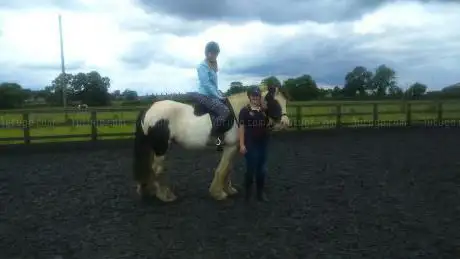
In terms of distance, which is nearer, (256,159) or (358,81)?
(256,159)

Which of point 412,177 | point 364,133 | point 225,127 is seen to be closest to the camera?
point 225,127

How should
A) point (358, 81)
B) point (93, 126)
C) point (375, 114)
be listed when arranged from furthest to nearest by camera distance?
1. point (358, 81)
2. point (375, 114)
3. point (93, 126)

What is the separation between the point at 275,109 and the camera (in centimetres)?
679

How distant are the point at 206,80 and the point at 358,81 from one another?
40.3 metres

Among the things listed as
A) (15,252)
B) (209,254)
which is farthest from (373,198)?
(15,252)

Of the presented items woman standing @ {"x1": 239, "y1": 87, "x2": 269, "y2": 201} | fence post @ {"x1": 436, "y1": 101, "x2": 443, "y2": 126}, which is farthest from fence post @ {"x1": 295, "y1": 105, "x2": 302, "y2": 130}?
woman standing @ {"x1": 239, "y1": 87, "x2": 269, "y2": 201}

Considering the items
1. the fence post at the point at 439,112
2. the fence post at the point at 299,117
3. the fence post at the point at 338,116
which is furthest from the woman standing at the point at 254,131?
the fence post at the point at 439,112

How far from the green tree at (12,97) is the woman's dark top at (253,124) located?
18.1 metres

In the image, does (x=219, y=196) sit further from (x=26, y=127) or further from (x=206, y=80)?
(x=26, y=127)

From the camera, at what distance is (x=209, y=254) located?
447 centimetres

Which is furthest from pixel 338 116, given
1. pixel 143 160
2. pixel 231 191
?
pixel 143 160

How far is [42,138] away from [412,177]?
35.1ft

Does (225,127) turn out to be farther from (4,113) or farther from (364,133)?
(364,133)

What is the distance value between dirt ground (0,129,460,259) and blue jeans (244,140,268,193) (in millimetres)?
366
